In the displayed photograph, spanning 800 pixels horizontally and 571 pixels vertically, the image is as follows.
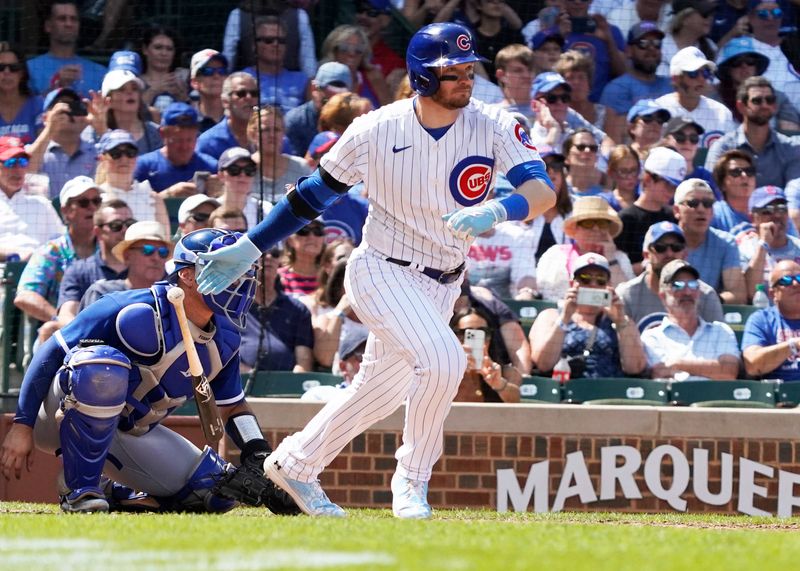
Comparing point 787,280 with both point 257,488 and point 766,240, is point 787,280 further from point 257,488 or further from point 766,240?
point 257,488

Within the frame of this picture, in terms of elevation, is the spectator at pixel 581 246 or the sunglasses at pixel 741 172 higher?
the sunglasses at pixel 741 172

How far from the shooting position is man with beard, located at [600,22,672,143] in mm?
10727

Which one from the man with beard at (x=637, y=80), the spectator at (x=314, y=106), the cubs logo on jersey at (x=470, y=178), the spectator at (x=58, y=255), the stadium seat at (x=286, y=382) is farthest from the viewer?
the man with beard at (x=637, y=80)

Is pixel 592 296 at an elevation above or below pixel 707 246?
below

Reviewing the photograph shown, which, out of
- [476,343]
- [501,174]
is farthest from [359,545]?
[501,174]

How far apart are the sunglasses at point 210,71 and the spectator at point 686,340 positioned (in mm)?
3590

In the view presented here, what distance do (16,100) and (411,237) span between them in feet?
18.5

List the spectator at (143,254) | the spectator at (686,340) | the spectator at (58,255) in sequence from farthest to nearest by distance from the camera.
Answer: the spectator at (686,340) < the spectator at (58,255) < the spectator at (143,254)

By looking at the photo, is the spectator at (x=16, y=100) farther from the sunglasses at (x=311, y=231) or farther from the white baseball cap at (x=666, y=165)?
the white baseball cap at (x=666, y=165)

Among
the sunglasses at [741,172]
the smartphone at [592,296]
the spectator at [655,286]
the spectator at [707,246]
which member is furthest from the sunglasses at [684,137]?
the smartphone at [592,296]

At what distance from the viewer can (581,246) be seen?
8.60m

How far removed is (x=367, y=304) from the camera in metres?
5.04

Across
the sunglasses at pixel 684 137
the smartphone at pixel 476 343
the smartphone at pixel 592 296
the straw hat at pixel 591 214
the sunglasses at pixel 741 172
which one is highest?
the sunglasses at pixel 684 137

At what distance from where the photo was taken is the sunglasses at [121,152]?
895 centimetres
